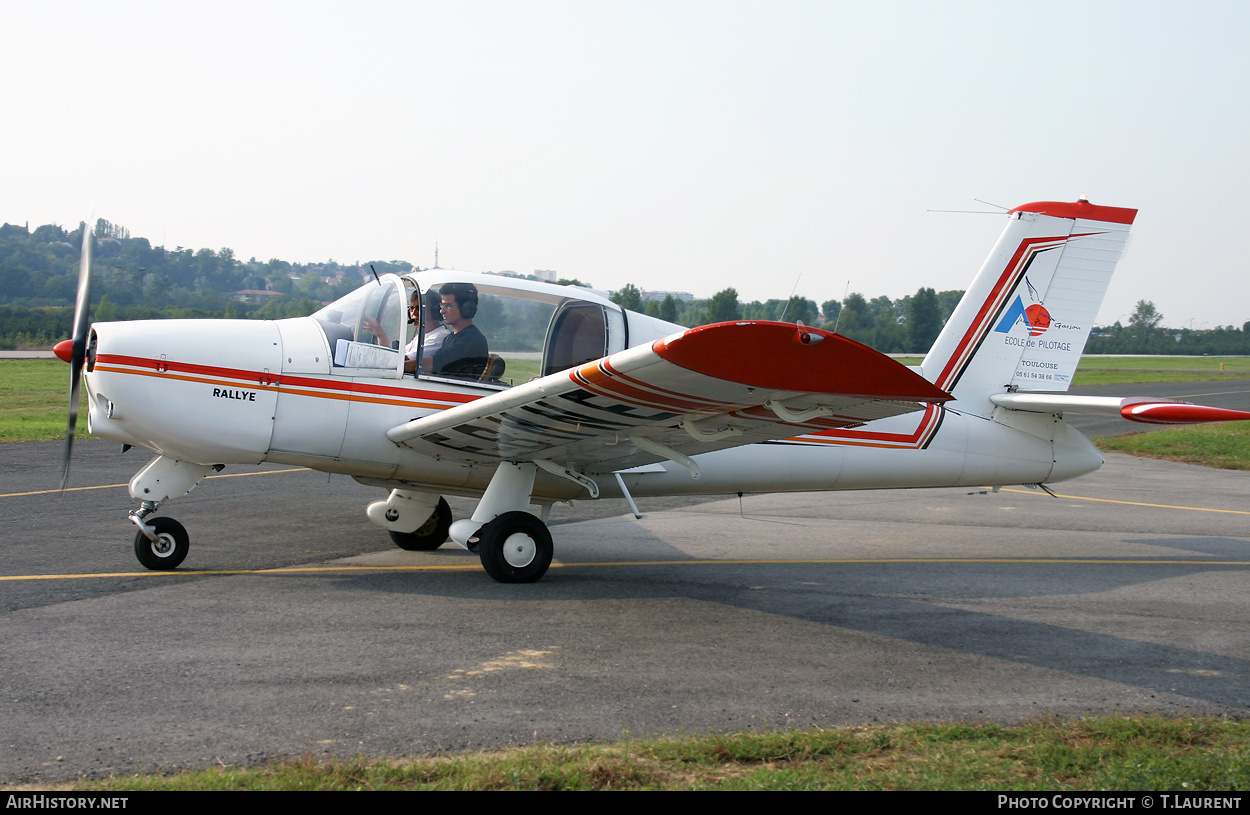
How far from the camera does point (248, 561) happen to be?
756cm

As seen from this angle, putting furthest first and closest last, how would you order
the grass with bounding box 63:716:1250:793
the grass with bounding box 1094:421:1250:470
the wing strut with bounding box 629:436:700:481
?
the grass with bounding box 1094:421:1250:470 < the wing strut with bounding box 629:436:700:481 < the grass with bounding box 63:716:1250:793

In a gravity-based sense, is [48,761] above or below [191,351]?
below

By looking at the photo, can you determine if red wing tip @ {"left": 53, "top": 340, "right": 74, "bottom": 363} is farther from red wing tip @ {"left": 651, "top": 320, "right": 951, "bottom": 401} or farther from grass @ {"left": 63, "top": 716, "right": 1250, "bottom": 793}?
red wing tip @ {"left": 651, "top": 320, "right": 951, "bottom": 401}

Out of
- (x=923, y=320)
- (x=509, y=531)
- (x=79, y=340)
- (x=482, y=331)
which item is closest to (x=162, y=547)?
(x=79, y=340)

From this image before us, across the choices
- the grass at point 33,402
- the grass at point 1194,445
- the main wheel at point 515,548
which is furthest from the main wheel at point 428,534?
the grass at point 1194,445

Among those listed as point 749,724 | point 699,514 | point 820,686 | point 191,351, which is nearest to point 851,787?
point 749,724

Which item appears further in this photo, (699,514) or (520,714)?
(699,514)

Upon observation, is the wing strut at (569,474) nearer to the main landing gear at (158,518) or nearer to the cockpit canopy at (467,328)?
the cockpit canopy at (467,328)

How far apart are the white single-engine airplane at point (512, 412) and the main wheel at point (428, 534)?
0.07ft

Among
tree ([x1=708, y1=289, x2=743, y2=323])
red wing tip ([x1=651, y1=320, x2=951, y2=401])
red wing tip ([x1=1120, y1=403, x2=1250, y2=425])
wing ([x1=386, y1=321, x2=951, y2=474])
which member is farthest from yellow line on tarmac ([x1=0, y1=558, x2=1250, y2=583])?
tree ([x1=708, y1=289, x2=743, y2=323])

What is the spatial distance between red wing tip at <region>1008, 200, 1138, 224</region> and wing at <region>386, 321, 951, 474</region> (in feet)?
14.8

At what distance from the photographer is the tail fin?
9.10 metres
